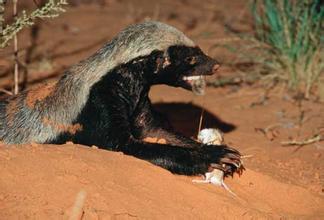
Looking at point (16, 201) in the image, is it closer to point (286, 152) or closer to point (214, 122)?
point (286, 152)

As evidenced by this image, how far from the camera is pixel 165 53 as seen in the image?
496 cm

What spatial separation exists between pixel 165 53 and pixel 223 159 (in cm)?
96

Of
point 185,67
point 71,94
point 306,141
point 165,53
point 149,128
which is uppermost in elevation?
point 165,53

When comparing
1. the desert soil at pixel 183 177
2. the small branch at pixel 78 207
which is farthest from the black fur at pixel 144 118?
the small branch at pixel 78 207

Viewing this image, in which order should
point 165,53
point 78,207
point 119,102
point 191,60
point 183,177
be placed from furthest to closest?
point 191,60, point 165,53, point 119,102, point 183,177, point 78,207

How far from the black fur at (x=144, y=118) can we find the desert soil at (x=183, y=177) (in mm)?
183

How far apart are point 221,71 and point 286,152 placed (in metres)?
2.70

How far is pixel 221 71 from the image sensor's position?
8.38 metres

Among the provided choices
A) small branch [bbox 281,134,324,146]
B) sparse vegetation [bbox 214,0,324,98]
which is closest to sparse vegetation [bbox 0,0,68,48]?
small branch [bbox 281,134,324,146]

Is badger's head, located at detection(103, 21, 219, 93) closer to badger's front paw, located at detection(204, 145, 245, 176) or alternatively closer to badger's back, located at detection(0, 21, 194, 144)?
badger's back, located at detection(0, 21, 194, 144)

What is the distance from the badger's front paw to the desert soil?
0.47 feet

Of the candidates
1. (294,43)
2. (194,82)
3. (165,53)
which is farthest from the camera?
(294,43)

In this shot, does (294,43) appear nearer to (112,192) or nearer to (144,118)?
(144,118)

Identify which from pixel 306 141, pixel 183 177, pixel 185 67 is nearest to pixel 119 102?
pixel 185 67
